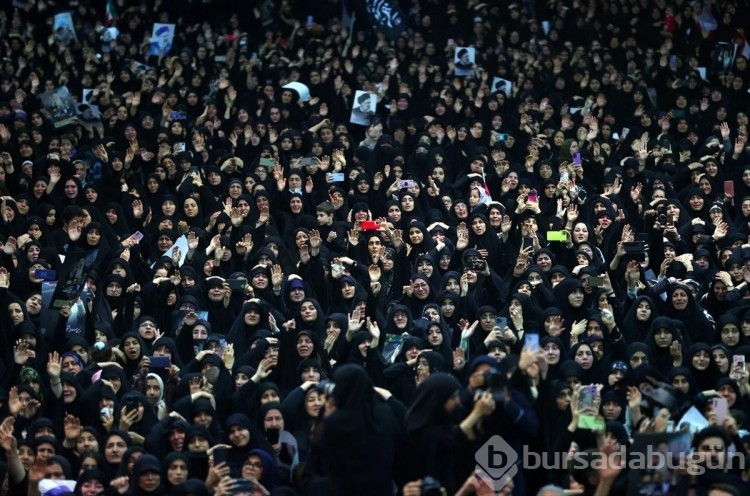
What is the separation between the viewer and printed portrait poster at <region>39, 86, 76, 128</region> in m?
14.3

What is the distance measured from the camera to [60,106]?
1452 centimetres

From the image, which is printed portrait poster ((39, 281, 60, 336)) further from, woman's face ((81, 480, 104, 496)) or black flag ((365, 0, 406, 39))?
black flag ((365, 0, 406, 39))

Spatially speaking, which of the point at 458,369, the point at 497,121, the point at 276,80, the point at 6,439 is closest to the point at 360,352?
the point at 458,369

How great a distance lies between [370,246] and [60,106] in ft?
15.0

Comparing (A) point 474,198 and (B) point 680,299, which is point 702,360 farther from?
(A) point 474,198

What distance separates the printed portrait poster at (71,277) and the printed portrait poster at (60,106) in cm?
304

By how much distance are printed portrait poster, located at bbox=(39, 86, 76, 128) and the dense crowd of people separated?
29 mm

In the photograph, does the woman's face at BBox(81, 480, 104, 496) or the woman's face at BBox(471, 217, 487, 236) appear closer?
the woman's face at BBox(81, 480, 104, 496)

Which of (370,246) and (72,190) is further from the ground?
(72,190)

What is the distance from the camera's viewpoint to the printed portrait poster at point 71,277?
1016 cm

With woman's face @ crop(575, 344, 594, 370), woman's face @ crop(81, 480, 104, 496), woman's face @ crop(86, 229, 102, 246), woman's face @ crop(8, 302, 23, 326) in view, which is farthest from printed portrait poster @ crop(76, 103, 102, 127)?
woman's face @ crop(81, 480, 104, 496)

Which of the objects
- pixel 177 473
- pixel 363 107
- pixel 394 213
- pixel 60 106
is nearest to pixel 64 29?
pixel 60 106

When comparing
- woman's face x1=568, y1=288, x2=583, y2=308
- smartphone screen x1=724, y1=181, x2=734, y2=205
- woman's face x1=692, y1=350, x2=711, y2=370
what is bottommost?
woman's face x1=692, y1=350, x2=711, y2=370

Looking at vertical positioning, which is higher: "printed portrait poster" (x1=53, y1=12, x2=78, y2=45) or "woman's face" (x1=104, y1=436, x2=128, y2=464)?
"printed portrait poster" (x1=53, y1=12, x2=78, y2=45)
